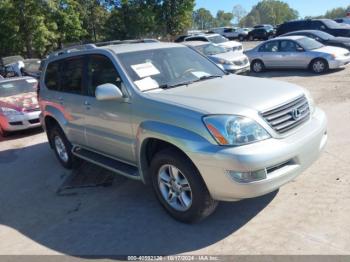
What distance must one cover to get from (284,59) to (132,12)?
29.3 m

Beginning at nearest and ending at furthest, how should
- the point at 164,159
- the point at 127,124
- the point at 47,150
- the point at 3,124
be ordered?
1. the point at 164,159
2. the point at 127,124
3. the point at 47,150
4. the point at 3,124

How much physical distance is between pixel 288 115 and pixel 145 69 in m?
1.81

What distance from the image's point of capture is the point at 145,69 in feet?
15.4

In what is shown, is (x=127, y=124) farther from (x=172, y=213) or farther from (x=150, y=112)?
(x=172, y=213)

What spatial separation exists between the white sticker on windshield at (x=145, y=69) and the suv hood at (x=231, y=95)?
0.37m

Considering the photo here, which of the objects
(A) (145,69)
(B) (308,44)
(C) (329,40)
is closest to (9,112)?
(A) (145,69)

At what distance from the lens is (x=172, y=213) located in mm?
4219

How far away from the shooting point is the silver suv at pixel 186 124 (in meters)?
3.55

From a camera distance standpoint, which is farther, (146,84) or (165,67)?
(165,67)

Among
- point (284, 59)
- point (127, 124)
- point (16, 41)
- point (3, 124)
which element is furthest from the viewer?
point (16, 41)

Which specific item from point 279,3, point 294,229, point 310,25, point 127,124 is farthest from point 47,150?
point 279,3

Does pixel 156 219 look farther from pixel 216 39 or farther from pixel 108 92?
pixel 216 39

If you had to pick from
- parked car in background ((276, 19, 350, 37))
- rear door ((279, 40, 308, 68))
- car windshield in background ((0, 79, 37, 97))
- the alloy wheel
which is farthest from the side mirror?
parked car in background ((276, 19, 350, 37))

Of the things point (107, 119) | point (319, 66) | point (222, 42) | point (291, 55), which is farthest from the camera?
point (222, 42)
